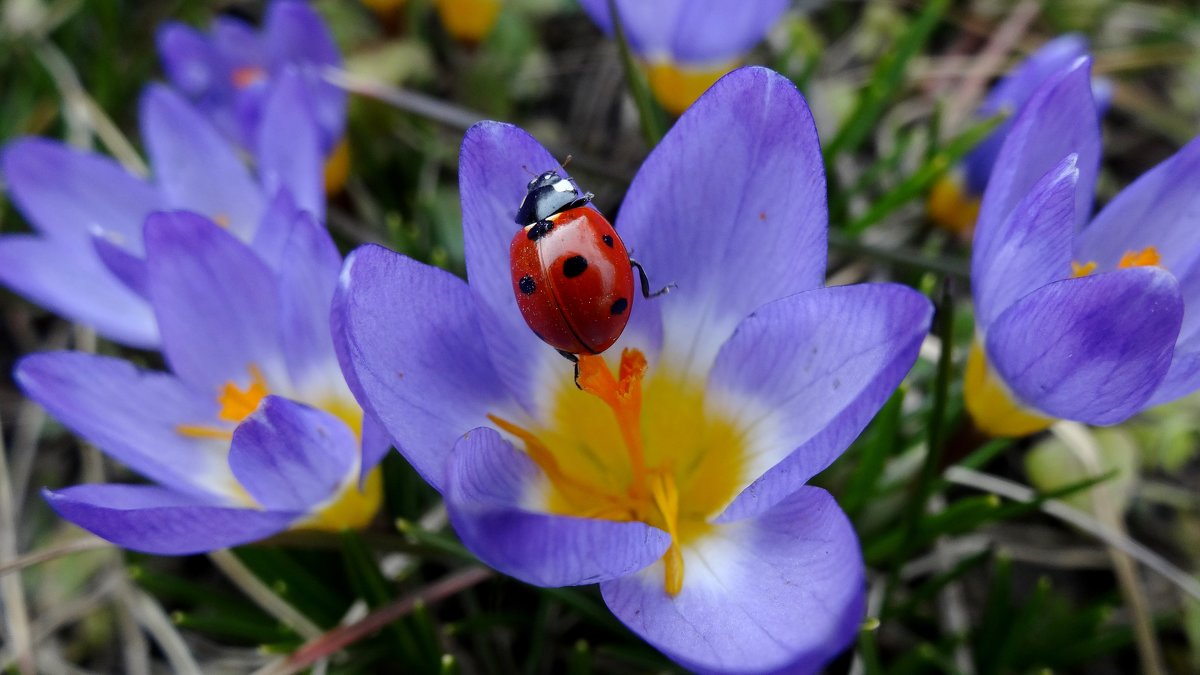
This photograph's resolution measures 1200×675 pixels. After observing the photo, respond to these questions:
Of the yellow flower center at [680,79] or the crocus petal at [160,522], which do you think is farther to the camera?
the yellow flower center at [680,79]

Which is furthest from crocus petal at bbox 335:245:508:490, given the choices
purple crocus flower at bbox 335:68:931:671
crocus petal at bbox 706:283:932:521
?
crocus petal at bbox 706:283:932:521

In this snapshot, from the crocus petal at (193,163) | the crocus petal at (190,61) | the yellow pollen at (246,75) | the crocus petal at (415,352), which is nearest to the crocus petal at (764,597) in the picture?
the crocus petal at (415,352)

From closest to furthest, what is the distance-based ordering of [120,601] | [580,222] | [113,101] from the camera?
[580,222] → [120,601] → [113,101]

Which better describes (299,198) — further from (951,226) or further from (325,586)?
(951,226)

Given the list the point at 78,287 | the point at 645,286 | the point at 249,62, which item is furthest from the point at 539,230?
the point at 249,62

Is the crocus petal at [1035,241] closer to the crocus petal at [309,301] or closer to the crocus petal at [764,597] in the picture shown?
the crocus petal at [764,597]

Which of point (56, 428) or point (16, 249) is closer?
point (16, 249)

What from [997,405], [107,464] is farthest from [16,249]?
[997,405]
